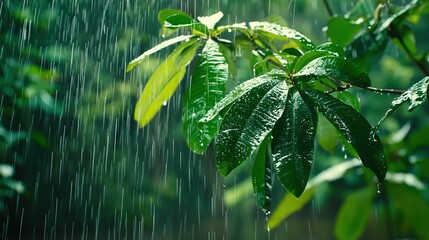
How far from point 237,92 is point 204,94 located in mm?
173

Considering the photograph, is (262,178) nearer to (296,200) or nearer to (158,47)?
(158,47)

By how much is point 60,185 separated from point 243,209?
2359 mm

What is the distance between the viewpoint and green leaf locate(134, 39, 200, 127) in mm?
1066

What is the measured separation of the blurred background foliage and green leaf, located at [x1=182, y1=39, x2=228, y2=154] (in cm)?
295

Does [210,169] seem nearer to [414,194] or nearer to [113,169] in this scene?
[113,169]

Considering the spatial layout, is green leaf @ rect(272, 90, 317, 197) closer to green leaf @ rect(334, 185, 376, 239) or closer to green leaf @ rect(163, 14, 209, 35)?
green leaf @ rect(163, 14, 209, 35)

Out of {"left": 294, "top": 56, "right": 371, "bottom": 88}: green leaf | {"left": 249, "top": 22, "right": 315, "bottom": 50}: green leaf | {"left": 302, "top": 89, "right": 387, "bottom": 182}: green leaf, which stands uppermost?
{"left": 249, "top": 22, "right": 315, "bottom": 50}: green leaf

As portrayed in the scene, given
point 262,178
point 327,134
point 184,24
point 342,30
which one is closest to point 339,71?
point 262,178

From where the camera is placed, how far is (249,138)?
0.77 metres

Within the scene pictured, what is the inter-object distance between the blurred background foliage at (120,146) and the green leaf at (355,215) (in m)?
1.76

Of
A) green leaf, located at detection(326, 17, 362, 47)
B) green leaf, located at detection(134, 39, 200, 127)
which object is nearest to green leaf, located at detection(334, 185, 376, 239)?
green leaf, located at detection(326, 17, 362, 47)

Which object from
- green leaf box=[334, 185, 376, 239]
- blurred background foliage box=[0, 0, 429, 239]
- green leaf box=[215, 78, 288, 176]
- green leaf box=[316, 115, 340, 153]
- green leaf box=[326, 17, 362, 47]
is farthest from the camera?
blurred background foliage box=[0, 0, 429, 239]

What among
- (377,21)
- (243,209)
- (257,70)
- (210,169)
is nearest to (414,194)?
(377,21)

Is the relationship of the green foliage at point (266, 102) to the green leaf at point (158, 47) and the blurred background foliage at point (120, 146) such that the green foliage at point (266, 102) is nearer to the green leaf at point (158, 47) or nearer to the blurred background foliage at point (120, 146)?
the green leaf at point (158, 47)
